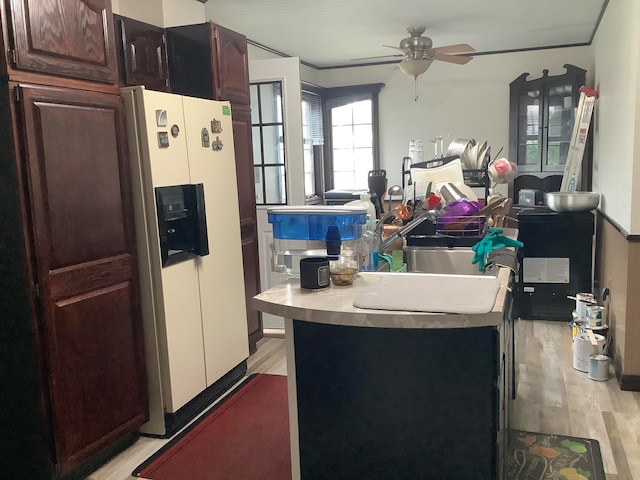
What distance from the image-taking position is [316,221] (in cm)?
221

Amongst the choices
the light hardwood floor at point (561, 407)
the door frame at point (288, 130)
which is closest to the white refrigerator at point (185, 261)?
the light hardwood floor at point (561, 407)

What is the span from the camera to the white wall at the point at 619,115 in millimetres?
3049

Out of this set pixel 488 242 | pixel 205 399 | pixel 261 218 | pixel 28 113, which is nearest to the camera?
pixel 28 113

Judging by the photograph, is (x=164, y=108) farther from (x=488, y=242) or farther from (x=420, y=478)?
(x=420, y=478)

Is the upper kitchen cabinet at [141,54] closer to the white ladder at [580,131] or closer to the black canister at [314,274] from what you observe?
the black canister at [314,274]

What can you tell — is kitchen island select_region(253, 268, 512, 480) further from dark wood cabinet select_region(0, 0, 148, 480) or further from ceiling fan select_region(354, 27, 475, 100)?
ceiling fan select_region(354, 27, 475, 100)

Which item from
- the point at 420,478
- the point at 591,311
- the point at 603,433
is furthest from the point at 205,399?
the point at 591,311

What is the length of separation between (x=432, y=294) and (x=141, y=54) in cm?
238

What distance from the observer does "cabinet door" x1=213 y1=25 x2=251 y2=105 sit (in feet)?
10.9

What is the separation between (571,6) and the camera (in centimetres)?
455

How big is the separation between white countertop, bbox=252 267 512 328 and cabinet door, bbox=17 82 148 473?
93 centimetres

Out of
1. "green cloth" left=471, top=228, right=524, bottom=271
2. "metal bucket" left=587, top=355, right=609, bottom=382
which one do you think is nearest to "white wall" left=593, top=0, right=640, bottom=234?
"metal bucket" left=587, top=355, right=609, bottom=382

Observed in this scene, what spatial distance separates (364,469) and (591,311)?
2.38 metres

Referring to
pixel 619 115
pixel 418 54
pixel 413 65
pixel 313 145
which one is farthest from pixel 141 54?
pixel 313 145
